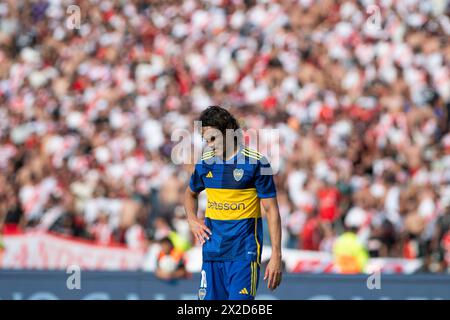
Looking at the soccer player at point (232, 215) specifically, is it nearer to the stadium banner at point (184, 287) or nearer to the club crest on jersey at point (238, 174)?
the club crest on jersey at point (238, 174)

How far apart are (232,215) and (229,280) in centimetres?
45

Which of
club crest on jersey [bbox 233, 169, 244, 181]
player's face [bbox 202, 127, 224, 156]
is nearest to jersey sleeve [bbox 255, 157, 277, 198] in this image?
club crest on jersey [bbox 233, 169, 244, 181]

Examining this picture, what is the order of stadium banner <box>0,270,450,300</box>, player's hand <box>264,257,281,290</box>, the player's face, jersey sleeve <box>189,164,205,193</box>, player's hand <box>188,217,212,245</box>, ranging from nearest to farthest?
player's hand <box>264,257,281,290</box>, the player's face, player's hand <box>188,217,212,245</box>, jersey sleeve <box>189,164,205,193</box>, stadium banner <box>0,270,450,300</box>

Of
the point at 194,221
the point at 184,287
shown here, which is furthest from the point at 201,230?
the point at 184,287

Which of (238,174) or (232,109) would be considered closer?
(238,174)

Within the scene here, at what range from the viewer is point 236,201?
22.1 feet

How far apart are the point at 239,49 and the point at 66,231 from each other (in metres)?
4.65

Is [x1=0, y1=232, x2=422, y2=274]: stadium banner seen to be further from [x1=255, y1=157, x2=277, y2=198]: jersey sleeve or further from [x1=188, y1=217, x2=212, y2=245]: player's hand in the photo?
[x1=255, y1=157, x2=277, y2=198]: jersey sleeve

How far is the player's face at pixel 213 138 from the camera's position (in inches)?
258

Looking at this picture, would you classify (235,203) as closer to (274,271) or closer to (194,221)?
(194,221)

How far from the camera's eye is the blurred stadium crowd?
12.9 metres
